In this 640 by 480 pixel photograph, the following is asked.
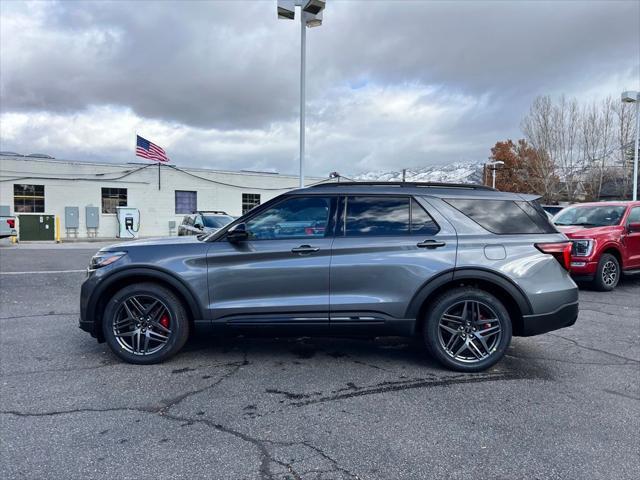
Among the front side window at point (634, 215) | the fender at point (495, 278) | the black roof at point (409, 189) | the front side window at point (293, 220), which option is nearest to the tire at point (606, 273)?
the front side window at point (634, 215)

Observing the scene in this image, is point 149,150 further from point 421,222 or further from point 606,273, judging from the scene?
point 421,222

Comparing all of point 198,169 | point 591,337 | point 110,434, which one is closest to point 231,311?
point 110,434

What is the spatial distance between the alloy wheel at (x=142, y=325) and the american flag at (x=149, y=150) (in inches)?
885

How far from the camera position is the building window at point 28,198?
79.1ft

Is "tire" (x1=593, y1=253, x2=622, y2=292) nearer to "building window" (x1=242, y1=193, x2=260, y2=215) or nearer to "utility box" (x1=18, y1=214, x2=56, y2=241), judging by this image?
"building window" (x1=242, y1=193, x2=260, y2=215)

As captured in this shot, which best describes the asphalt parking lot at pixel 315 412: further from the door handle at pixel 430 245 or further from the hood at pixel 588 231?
the hood at pixel 588 231

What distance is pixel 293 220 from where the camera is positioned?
4.26 meters

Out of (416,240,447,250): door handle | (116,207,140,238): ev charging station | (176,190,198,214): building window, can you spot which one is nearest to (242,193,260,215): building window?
(176,190,198,214): building window

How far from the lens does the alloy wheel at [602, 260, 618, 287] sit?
335 inches

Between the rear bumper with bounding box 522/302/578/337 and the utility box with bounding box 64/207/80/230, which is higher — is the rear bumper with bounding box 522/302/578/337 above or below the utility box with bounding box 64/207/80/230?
below

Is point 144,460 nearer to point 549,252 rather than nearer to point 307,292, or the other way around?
point 307,292

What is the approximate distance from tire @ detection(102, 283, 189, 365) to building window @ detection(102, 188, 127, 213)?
81.7 ft

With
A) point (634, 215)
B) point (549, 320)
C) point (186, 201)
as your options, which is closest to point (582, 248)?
point (634, 215)

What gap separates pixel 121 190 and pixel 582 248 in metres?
25.4
